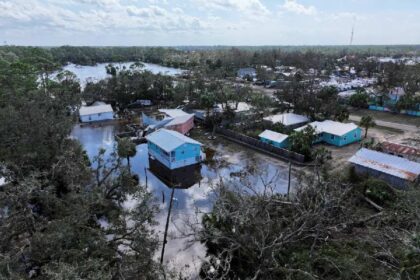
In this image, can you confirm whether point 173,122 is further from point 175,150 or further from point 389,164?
point 389,164

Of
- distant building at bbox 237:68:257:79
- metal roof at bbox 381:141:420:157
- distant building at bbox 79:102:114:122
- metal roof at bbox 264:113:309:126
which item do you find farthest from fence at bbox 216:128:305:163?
distant building at bbox 237:68:257:79

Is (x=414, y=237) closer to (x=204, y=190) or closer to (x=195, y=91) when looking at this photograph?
(x=204, y=190)

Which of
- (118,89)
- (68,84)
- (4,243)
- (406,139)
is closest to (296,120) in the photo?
(406,139)

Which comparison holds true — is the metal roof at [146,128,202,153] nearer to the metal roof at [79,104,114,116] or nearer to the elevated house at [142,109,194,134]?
A: the elevated house at [142,109,194,134]

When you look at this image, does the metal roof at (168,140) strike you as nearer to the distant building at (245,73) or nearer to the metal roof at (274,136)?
the metal roof at (274,136)

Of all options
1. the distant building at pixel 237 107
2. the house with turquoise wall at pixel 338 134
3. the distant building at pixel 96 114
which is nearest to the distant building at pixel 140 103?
the distant building at pixel 96 114

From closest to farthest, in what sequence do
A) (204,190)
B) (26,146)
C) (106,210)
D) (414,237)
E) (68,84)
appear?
1. (414,237)
2. (106,210)
3. (26,146)
4. (204,190)
5. (68,84)

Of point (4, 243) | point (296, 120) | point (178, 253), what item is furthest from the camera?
point (296, 120)

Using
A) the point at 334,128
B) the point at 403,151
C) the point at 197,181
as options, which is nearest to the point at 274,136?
the point at 334,128
